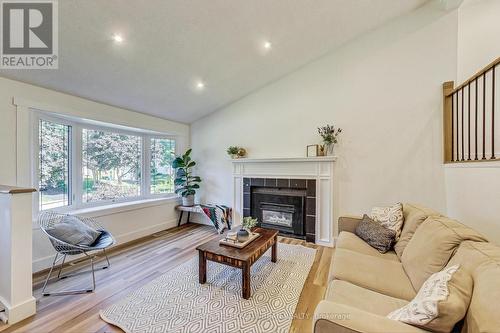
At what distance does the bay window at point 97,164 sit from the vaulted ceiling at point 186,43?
0.63 m

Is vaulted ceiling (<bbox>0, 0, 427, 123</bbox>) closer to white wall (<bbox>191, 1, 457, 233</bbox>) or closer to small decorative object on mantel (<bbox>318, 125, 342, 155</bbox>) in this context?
white wall (<bbox>191, 1, 457, 233</bbox>)

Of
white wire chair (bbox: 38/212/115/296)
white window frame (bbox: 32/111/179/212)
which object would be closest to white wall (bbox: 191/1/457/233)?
white window frame (bbox: 32/111/179/212)

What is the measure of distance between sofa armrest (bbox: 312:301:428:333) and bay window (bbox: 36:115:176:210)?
350cm

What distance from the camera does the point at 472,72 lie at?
9.69 feet

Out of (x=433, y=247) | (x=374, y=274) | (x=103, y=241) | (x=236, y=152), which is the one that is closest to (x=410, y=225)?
(x=433, y=247)

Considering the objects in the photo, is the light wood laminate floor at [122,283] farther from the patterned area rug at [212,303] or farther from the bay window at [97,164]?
the bay window at [97,164]

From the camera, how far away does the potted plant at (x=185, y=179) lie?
449 centimetres

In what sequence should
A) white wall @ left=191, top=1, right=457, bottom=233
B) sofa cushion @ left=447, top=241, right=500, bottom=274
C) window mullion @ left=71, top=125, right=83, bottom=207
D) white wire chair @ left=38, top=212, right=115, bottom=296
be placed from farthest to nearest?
window mullion @ left=71, top=125, right=83, bottom=207, white wall @ left=191, top=1, right=457, bottom=233, white wire chair @ left=38, top=212, right=115, bottom=296, sofa cushion @ left=447, top=241, right=500, bottom=274

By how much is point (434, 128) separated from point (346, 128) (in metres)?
1.13

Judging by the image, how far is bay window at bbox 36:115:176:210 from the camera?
2.92 meters

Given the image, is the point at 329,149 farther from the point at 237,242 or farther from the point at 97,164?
the point at 97,164

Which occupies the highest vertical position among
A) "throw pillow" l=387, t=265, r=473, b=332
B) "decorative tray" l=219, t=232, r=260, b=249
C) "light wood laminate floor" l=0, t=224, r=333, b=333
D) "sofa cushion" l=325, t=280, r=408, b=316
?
"throw pillow" l=387, t=265, r=473, b=332

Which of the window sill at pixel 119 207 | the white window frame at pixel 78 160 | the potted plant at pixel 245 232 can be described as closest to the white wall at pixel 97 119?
the window sill at pixel 119 207

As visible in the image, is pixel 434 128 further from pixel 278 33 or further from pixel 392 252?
pixel 278 33
